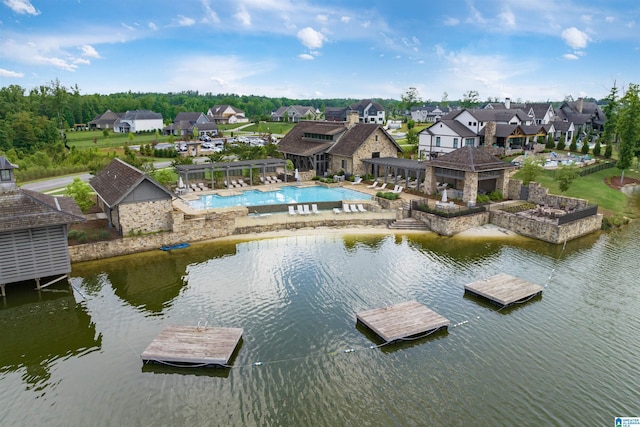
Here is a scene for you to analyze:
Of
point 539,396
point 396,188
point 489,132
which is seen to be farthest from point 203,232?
point 489,132

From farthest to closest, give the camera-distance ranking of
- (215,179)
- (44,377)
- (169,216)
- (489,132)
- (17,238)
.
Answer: (489,132), (215,179), (169,216), (17,238), (44,377)

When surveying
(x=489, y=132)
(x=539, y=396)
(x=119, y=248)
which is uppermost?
(x=489, y=132)

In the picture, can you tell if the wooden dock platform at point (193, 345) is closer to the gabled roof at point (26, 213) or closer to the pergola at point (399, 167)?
the gabled roof at point (26, 213)

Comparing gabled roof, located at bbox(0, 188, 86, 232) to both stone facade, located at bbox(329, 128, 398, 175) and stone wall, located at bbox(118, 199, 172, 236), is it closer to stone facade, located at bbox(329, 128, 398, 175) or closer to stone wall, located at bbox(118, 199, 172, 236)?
stone wall, located at bbox(118, 199, 172, 236)

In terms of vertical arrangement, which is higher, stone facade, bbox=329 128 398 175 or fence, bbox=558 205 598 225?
stone facade, bbox=329 128 398 175

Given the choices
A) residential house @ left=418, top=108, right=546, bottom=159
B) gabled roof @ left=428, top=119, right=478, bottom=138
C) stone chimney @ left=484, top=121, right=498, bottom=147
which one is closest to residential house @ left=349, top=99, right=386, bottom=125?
residential house @ left=418, top=108, right=546, bottom=159

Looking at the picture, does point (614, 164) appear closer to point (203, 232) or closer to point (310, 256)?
point (310, 256)
